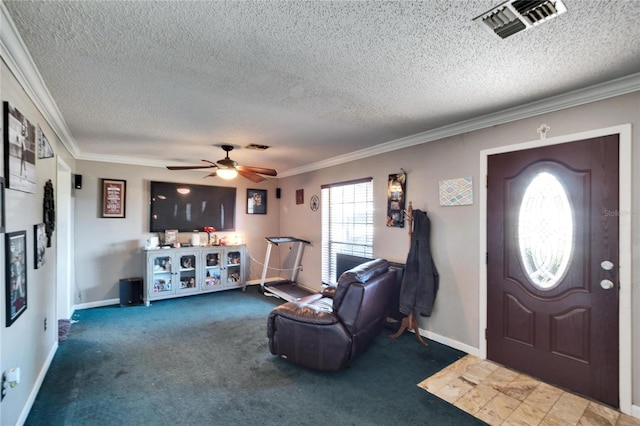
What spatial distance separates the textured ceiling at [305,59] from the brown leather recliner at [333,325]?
1.62 m

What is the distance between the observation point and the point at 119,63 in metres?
1.91

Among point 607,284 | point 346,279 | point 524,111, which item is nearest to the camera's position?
point 607,284

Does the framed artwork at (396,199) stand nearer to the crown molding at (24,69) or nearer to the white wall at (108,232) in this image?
the crown molding at (24,69)

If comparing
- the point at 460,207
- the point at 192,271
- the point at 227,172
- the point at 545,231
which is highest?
the point at 227,172

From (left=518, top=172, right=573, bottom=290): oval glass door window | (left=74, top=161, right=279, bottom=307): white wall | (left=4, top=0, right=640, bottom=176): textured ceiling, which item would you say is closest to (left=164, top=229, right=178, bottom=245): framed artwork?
(left=74, top=161, right=279, bottom=307): white wall

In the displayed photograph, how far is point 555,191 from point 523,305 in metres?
1.03

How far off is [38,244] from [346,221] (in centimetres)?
355

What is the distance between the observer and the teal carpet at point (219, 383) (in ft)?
6.97

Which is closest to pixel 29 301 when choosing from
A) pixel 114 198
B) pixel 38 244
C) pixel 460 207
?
pixel 38 244

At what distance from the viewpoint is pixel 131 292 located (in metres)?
4.71

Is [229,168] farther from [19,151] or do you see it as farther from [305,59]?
[305,59]

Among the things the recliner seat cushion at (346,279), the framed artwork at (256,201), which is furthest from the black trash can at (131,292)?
the recliner seat cushion at (346,279)

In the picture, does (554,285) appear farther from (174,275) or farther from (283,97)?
(174,275)

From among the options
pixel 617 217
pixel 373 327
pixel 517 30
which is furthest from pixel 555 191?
pixel 373 327
